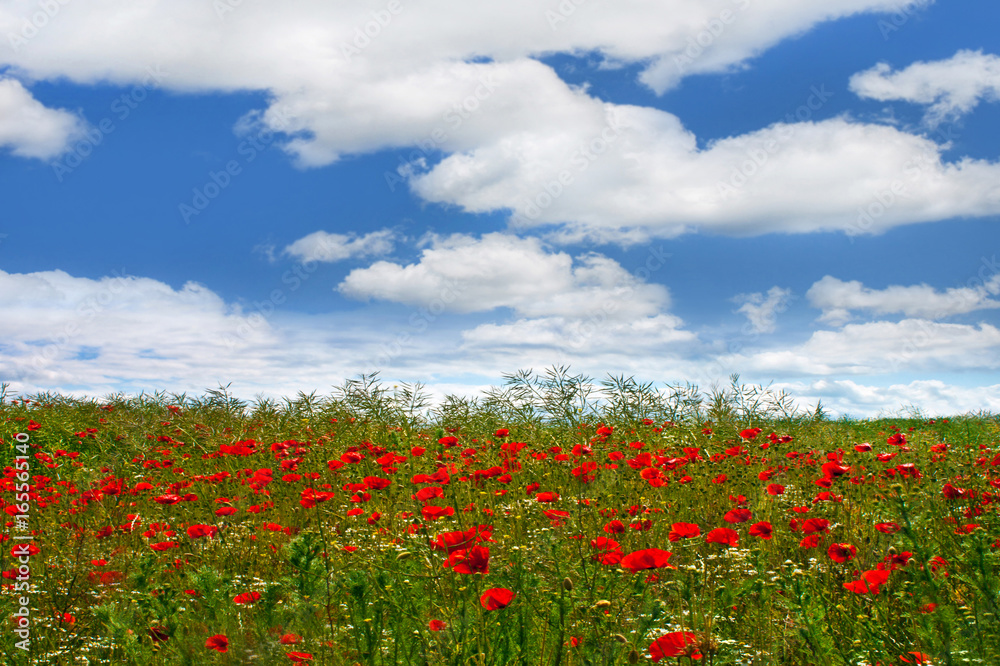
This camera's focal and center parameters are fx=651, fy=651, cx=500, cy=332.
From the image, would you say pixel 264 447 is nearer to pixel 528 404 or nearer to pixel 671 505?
pixel 528 404

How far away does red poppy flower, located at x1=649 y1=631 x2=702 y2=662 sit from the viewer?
1.85 m

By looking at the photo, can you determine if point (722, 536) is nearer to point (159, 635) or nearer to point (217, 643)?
point (217, 643)

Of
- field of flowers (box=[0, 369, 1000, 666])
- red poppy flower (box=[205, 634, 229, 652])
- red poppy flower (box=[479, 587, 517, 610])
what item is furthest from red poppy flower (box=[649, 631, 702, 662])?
red poppy flower (box=[205, 634, 229, 652])

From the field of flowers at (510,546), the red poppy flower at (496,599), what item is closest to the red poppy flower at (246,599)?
the field of flowers at (510,546)

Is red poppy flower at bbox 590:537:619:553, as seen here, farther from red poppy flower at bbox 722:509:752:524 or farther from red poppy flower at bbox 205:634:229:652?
red poppy flower at bbox 205:634:229:652

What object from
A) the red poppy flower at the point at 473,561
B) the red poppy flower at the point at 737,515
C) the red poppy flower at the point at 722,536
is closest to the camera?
the red poppy flower at the point at 473,561

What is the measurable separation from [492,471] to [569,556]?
2.21 feet

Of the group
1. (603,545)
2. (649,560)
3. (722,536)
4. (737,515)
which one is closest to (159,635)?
(603,545)

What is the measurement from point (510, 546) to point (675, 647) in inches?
78.4

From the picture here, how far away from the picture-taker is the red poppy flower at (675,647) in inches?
72.9

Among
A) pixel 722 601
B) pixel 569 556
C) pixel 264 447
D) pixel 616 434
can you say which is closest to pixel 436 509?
pixel 569 556

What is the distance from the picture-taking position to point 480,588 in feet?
9.04

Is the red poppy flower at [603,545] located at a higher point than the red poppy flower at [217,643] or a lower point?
higher

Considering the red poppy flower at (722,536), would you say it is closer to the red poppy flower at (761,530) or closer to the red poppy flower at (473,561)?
the red poppy flower at (761,530)
